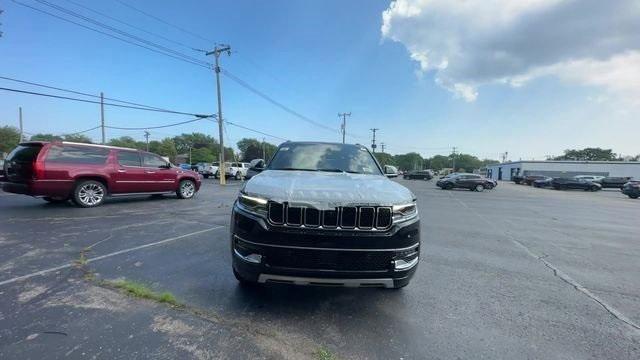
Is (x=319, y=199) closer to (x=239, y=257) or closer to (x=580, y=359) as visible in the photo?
(x=239, y=257)

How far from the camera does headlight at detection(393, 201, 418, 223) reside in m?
2.91

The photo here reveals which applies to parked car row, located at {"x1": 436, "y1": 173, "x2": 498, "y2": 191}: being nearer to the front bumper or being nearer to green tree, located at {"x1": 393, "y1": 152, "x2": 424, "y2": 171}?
the front bumper

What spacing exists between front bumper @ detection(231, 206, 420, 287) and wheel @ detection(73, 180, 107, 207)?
8.62 metres

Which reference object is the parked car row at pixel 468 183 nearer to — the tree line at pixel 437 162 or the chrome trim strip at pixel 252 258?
the chrome trim strip at pixel 252 258

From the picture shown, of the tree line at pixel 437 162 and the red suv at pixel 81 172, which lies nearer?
the red suv at pixel 81 172

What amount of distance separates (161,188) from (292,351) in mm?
10545

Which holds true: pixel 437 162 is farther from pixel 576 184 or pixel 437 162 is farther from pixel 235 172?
pixel 235 172

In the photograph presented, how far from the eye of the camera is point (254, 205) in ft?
9.62

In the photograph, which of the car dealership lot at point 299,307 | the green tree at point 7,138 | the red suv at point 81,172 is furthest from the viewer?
the green tree at point 7,138

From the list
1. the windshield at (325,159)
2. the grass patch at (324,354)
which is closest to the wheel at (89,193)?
the windshield at (325,159)

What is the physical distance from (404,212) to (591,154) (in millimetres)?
137911

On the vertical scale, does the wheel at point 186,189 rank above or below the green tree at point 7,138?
below

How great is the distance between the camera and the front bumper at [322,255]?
2744 mm

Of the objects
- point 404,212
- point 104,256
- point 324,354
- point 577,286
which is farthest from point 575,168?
point 104,256
